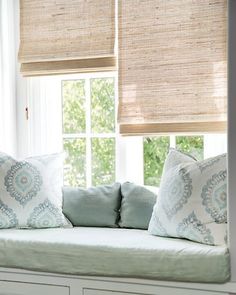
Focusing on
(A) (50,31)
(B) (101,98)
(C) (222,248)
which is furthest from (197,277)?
(A) (50,31)

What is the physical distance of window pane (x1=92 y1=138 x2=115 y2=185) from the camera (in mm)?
3244

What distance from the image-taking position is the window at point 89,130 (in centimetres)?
325

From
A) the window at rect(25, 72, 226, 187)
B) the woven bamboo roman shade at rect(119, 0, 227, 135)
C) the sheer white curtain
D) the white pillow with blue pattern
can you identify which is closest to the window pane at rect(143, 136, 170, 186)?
the window at rect(25, 72, 226, 187)

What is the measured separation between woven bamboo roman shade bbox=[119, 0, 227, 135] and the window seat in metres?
0.65

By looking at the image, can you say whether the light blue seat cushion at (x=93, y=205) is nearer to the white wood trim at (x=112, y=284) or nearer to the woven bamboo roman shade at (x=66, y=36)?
the white wood trim at (x=112, y=284)

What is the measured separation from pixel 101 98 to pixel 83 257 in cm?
115

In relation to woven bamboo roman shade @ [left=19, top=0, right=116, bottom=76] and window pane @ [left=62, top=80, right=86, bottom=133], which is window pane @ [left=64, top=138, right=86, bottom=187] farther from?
woven bamboo roman shade @ [left=19, top=0, right=116, bottom=76]

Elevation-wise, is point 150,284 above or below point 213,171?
below

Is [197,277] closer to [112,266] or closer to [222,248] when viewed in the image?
[222,248]

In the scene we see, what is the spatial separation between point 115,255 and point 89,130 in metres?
1.11

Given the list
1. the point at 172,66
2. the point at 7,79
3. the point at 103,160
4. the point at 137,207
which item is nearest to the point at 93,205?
the point at 137,207

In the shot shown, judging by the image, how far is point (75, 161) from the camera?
3.34m

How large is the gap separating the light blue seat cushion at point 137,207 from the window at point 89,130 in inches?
14.0

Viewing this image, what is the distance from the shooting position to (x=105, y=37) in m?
3.06
